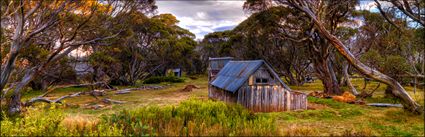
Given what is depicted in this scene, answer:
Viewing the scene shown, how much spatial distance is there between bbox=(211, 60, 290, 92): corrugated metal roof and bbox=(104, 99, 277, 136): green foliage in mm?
6790

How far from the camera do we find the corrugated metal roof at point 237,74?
19062mm

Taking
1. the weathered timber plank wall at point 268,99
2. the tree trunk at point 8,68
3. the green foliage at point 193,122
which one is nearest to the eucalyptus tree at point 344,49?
the weathered timber plank wall at point 268,99

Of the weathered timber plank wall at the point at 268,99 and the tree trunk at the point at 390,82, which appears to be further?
the weathered timber plank wall at the point at 268,99

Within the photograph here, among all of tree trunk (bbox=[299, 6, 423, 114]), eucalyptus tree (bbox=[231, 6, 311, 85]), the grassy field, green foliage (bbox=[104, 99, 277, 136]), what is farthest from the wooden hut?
eucalyptus tree (bbox=[231, 6, 311, 85])

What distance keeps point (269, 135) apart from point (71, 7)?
18086mm

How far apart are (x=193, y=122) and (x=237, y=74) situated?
1134 cm

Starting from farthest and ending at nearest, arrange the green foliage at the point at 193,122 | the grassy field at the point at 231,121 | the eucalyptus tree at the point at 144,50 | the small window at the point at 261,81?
1. the eucalyptus tree at the point at 144,50
2. the small window at the point at 261,81
3. the grassy field at the point at 231,121
4. the green foliage at the point at 193,122

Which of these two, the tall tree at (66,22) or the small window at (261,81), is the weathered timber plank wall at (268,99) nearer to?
the small window at (261,81)

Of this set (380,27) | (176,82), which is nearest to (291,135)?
(380,27)

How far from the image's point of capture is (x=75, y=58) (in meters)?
33.0

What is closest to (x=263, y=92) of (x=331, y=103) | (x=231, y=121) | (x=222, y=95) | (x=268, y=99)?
(x=268, y=99)

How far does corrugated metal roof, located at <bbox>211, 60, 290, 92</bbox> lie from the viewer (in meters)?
19.1

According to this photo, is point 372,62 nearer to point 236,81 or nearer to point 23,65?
point 236,81

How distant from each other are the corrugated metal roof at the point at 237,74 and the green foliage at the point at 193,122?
679 cm
